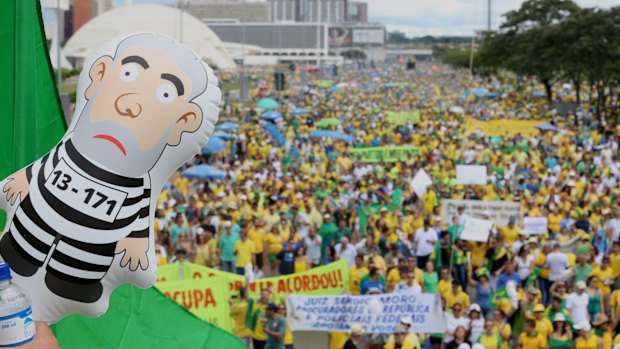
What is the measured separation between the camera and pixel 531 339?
8422 mm

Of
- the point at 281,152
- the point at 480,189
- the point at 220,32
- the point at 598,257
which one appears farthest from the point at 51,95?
the point at 220,32

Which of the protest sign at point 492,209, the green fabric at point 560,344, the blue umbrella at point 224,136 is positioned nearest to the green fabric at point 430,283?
the green fabric at point 560,344

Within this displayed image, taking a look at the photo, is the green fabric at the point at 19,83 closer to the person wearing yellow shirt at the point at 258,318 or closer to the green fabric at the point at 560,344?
the person wearing yellow shirt at the point at 258,318

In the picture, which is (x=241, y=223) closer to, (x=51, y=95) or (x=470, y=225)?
(x=470, y=225)

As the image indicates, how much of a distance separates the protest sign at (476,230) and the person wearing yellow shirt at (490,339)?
3.61 metres

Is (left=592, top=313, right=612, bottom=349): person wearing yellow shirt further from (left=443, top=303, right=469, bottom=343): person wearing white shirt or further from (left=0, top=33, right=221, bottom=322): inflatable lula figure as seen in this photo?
(left=0, top=33, right=221, bottom=322): inflatable lula figure

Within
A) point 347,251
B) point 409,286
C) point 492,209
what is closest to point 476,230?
point 492,209

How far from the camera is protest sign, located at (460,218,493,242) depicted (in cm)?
1184

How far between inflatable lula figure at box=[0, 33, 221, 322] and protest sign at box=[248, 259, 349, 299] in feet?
21.4

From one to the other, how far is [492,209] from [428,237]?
1517 mm

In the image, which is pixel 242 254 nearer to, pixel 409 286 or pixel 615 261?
pixel 409 286

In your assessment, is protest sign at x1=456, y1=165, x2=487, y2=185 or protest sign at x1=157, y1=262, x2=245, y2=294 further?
protest sign at x1=456, y1=165, x2=487, y2=185

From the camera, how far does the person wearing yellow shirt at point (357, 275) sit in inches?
402

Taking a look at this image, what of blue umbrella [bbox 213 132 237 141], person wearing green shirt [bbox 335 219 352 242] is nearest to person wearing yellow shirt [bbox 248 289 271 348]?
person wearing green shirt [bbox 335 219 352 242]
